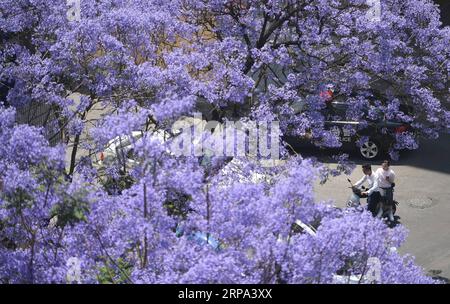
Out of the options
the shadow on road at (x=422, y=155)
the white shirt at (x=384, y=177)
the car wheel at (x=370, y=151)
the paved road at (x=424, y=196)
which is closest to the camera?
the paved road at (x=424, y=196)

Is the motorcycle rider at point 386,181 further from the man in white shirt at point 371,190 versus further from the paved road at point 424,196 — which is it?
the paved road at point 424,196

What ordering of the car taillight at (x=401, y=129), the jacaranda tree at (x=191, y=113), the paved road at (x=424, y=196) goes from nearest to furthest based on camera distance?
the jacaranda tree at (x=191, y=113) < the car taillight at (x=401, y=129) < the paved road at (x=424, y=196)

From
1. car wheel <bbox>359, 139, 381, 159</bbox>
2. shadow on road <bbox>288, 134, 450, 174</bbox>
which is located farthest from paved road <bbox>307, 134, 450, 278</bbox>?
car wheel <bbox>359, 139, 381, 159</bbox>

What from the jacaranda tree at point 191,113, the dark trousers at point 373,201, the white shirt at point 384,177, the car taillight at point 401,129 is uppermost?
the jacaranda tree at point 191,113

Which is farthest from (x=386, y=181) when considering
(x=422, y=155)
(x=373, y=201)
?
(x=422, y=155)

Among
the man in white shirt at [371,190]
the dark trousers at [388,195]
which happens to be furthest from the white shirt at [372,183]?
the dark trousers at [388,195]

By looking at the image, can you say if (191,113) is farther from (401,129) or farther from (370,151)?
(370,151)
